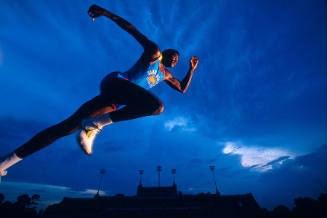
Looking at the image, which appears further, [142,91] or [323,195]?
[323,195]

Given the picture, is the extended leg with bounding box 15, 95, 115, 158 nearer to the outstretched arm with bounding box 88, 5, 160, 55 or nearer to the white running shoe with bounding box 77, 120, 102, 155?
the white running shoe with bounding box 77, 120, 102, 155

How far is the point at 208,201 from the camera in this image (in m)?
30.8

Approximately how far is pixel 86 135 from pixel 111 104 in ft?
2.05

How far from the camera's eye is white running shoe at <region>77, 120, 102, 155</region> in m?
2.17

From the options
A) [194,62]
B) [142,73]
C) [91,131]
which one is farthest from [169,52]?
[91,131]

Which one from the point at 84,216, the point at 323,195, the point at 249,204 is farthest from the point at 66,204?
the point at 323,195

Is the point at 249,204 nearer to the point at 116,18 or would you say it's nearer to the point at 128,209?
the point at 128,209

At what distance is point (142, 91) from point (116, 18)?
1.12 meters

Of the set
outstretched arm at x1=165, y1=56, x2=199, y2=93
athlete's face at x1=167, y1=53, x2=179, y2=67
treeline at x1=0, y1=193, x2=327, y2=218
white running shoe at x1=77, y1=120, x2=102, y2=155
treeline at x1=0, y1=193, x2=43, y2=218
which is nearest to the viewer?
white running shoe at x1=77, y1=120, x2=102, y2=155

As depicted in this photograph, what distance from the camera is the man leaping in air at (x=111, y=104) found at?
6.79 feet

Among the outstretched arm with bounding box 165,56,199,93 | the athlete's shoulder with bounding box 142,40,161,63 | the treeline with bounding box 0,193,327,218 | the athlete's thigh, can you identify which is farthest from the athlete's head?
the treeline with bounding box 0,193,327,218

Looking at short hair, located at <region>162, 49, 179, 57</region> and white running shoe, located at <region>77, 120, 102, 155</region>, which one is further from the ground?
short hair, located at <region>162, 49, 179, 57</region>

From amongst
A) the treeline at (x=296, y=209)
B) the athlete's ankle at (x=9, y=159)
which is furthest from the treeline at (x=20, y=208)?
the athlete's ankle at (x=9, y=159)

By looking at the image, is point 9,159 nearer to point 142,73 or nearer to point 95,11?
point 142,73
